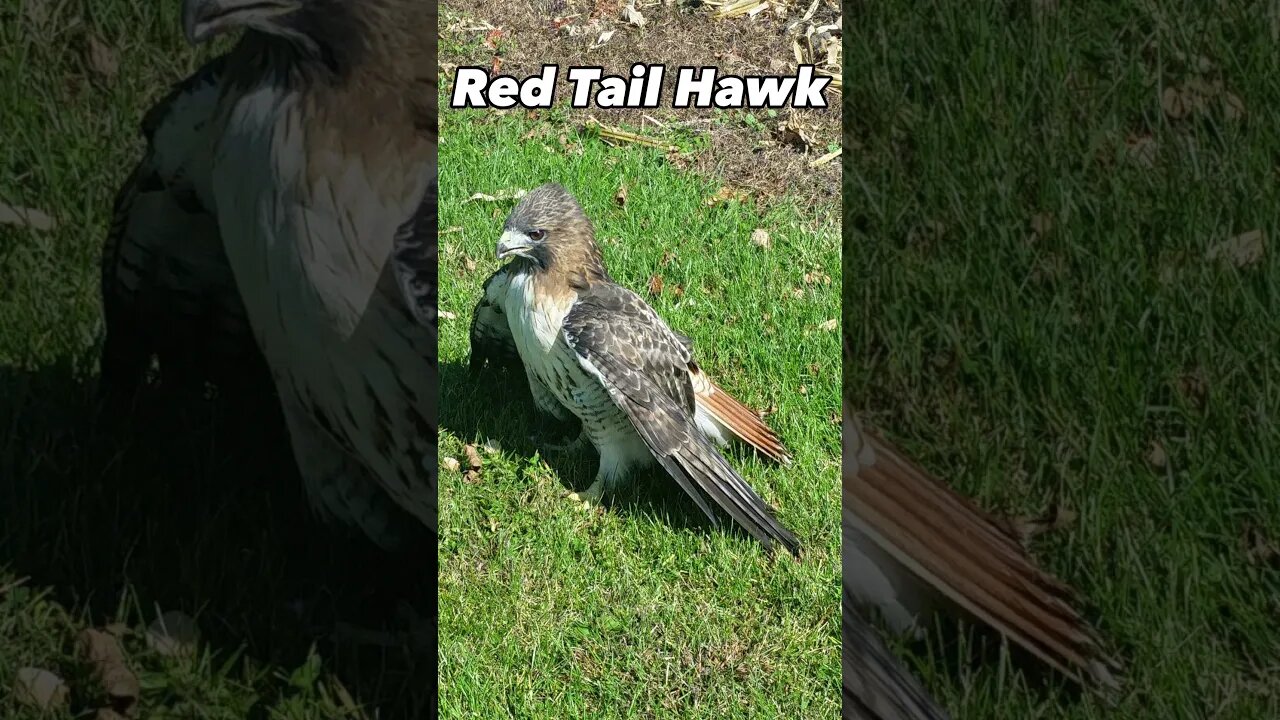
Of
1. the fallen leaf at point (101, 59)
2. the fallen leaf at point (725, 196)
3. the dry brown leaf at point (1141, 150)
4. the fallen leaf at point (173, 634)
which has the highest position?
the fallen leaf at point (101, 59)

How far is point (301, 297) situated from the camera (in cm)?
320

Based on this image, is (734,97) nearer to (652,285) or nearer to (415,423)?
(652,285)


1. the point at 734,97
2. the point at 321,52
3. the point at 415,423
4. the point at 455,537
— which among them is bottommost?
the point at 455,537

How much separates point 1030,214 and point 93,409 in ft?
8.33

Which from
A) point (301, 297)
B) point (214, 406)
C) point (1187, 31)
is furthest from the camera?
point (1187, 31)

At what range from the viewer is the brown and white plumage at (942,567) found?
3.34 meters

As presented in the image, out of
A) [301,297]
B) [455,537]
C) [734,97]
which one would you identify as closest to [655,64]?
[734,97]

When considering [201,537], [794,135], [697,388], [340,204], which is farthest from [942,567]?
[201,537]

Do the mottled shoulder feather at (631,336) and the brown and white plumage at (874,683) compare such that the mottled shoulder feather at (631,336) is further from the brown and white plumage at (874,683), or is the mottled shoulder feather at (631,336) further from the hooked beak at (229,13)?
the hooked beak at (229,13)

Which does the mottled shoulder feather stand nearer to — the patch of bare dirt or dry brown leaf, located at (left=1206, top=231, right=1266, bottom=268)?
the patch of bare dirt

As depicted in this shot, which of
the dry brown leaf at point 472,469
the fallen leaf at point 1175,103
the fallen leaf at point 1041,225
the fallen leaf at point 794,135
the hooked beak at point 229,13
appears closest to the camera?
the hooked beak at point 229,13

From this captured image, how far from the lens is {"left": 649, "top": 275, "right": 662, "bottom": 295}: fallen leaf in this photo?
11.1 ft

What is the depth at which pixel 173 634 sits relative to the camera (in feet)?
10.9

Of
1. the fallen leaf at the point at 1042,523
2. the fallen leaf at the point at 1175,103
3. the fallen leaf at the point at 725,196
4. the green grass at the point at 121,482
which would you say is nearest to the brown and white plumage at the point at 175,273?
the green grass at the point at 121,482
